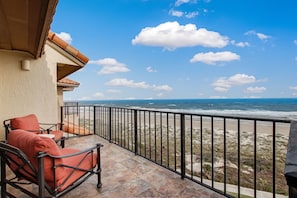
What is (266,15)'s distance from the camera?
14.6 m

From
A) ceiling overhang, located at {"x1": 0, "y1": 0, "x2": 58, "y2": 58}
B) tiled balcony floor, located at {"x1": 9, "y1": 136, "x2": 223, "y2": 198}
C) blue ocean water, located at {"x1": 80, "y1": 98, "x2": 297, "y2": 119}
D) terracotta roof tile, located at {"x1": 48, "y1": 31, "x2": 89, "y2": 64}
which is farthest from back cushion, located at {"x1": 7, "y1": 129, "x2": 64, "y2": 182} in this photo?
blue ocean water, located at {"x1": 80, "y1": 98, "x2": 297, "y2": 119}

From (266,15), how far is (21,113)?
16.9 meters

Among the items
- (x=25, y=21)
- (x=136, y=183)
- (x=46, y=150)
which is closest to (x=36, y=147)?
(x=46, y=150)

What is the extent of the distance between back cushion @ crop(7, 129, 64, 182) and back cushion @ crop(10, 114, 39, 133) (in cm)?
170

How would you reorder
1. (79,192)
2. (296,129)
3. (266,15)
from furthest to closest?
(266,15)
(79,192)
(296,129)

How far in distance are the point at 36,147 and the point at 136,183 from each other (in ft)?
4.48

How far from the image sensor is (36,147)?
1573 mm

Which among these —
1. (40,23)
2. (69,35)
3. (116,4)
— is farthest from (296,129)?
(69,35)

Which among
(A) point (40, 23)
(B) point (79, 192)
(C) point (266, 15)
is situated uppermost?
(C) point (266, 15)

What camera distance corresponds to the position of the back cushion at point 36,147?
5.19 feet

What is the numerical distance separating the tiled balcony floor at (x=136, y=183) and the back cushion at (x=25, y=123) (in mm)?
1294

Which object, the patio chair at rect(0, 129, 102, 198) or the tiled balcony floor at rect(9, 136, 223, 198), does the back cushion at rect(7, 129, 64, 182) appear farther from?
the tiled balcony floor at rect(9, 136, 223, 198)

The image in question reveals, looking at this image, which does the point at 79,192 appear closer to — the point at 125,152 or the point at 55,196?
the point at 55,196

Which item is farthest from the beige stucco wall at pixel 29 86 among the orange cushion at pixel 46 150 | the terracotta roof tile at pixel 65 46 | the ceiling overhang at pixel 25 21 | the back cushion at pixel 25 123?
the orange cushion at pixel 46 150
